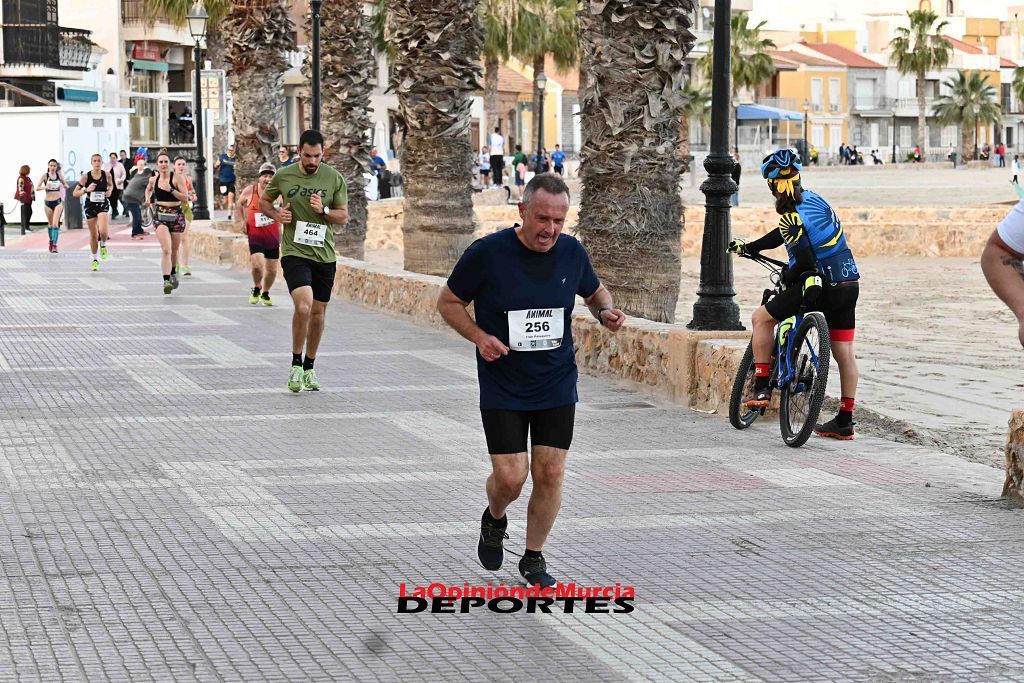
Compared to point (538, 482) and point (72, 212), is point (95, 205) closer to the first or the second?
point (72, 212)

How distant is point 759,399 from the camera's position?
9.87m

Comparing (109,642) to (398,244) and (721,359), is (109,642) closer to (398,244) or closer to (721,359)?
(721,359)

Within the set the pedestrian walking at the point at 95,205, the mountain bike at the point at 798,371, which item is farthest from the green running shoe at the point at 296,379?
the pedestrian walking at the point at 95,205

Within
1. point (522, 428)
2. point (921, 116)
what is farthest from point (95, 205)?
point (921, 116)

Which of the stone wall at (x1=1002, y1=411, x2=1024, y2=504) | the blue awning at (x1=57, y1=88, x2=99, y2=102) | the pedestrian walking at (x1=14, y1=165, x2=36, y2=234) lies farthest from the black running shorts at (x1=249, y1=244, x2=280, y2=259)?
the blue awning at (x1=57, y1=88, x2=99, y2=102)

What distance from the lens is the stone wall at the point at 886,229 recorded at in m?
30.8

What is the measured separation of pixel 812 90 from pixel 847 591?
376 ft

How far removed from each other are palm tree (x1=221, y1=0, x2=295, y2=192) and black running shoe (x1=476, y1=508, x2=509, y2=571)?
70.9ft

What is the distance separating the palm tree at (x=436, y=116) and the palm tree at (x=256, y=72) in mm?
8250

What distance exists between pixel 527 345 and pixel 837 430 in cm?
412

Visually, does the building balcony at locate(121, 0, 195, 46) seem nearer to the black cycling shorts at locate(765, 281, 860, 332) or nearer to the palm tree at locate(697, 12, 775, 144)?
the palm tree at locate(697, 12, 775, 144)

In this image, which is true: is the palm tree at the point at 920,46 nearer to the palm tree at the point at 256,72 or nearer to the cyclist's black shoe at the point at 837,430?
the palm tree at the point at 256,72

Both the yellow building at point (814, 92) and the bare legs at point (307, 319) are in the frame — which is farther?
the yellow building at point (814, 92)

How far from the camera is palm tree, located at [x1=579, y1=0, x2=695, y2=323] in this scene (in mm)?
13133
